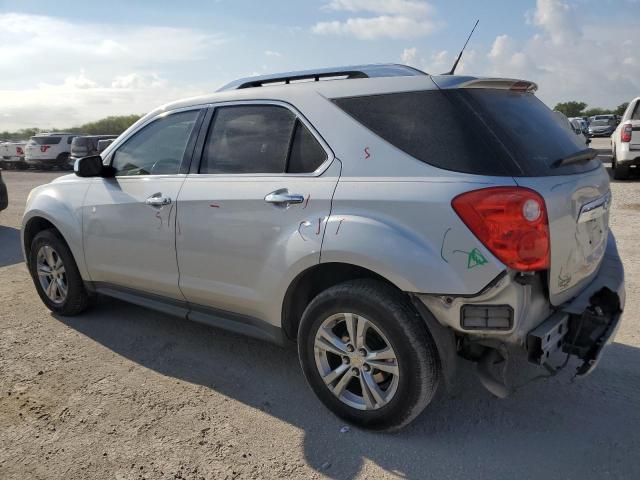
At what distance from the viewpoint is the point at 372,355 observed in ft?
9.16

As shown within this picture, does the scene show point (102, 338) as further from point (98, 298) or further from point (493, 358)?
point (493, 358)

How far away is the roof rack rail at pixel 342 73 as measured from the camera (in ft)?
10.0

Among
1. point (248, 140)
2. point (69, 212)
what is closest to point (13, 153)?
point (69, 212)

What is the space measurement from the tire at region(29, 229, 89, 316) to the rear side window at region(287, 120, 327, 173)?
243cm

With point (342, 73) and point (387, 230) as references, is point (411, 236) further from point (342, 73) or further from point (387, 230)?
point (342, 73)

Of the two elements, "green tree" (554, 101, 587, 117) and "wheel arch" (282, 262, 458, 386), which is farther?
"green tree" (554, 101, 587, 117)

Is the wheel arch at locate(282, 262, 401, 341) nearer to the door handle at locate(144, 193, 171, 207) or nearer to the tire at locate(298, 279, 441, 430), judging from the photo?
the tire at locate(298, 279, 441, 430)

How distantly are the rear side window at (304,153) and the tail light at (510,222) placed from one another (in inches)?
36.2

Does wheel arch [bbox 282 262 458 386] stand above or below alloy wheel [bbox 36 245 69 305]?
above

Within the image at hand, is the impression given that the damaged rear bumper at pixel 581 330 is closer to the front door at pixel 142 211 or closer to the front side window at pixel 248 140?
the front side window at pixel 248 140

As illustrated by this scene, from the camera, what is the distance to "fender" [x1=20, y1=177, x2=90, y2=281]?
14.1 feet

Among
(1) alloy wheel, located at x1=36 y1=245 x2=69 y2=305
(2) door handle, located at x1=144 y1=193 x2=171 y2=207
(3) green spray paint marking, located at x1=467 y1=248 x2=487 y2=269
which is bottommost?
(1) alloy wheel, located at x1=36 y1=245 x2=69 y2=305

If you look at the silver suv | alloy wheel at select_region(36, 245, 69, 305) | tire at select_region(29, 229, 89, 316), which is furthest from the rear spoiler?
alloy wheel at select_region(36, 245, 69, 305)

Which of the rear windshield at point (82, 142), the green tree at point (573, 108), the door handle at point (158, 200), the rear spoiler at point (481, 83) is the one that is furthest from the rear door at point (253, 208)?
the green tree at point (573, 108)
